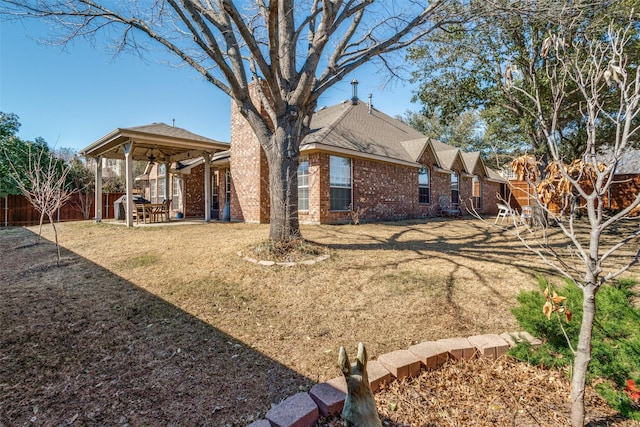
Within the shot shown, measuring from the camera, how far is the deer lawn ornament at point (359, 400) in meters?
1.59

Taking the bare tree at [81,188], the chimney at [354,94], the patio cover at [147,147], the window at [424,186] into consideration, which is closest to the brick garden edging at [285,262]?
the patio cover at [147,147]

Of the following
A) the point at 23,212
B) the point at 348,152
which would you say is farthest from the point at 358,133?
the point at 23,212

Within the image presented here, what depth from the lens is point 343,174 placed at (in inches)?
443

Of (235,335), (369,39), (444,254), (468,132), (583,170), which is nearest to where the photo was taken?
(583,170)

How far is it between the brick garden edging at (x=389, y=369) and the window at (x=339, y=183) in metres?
8.11

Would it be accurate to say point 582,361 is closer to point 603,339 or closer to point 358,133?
point 603,339

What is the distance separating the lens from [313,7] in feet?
20.8

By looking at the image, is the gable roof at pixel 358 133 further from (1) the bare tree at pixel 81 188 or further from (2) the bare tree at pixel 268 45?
(1) the bare tree at pixel 81 188

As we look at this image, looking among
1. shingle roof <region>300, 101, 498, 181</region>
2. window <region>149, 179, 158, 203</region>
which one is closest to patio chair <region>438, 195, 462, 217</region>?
shingle roof <region>300, 101, 498, 181</region>

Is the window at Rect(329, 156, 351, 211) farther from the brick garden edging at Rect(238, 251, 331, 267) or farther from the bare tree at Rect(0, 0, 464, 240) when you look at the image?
the brick garden edging at Rect(238, 251, 331, 267)

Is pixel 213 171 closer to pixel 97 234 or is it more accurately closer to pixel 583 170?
pixel 97 234

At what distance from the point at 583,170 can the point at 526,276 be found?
333cm

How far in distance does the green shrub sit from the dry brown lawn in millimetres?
680

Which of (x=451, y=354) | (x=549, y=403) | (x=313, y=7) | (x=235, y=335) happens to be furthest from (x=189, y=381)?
(x=313, y=7)
